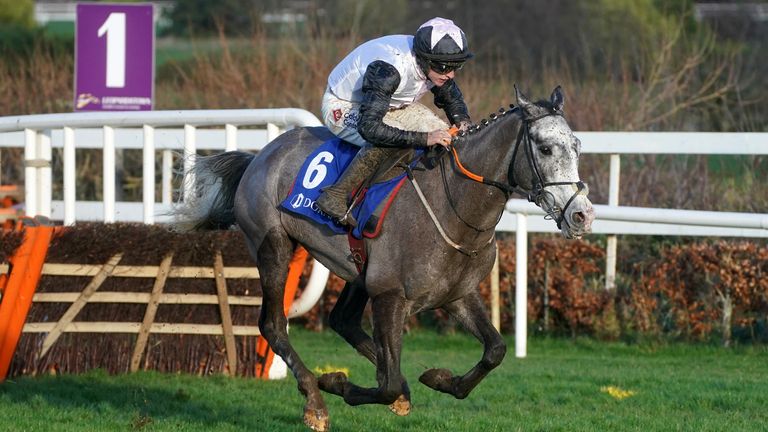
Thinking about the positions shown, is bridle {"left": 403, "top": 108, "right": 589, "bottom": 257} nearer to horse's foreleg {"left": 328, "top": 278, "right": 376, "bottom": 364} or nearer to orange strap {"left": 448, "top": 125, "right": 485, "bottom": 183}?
orange strap {"left": 448, "top": 125, "right": 485, "bottom": 183}

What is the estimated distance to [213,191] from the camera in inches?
280

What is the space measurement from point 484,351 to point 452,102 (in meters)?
1.27

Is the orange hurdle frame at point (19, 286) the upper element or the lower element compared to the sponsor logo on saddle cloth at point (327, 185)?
lower

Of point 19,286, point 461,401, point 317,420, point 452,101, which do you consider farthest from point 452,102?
point 19,286

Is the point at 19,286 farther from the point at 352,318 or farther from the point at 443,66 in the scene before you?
the point at 443,66

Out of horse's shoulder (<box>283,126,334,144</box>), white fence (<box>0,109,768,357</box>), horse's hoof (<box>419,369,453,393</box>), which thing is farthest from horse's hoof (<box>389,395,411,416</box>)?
white fence (<box>0,109,768,357</box>)

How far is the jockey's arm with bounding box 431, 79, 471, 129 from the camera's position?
625 cm

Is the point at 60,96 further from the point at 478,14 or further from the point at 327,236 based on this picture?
the point at 478,14

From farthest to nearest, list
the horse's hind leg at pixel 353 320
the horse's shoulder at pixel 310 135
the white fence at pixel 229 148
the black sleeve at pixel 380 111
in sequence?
the white fence at pixel 229 148 → the horse's shoulder at pixel 310 135 → the horse's hind leg at pixel 353 320 → the black sleeve at pixel 380 111

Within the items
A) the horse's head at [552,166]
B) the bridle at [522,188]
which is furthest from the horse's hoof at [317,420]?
the horse's head at [552,166]

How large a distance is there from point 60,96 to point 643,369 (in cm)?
920

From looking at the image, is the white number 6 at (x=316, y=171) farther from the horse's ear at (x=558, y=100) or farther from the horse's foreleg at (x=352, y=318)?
the horse's ear at (x=558, y=100)

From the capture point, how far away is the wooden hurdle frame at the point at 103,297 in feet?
26.0

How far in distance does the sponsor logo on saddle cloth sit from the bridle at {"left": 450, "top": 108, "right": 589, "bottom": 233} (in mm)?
427
